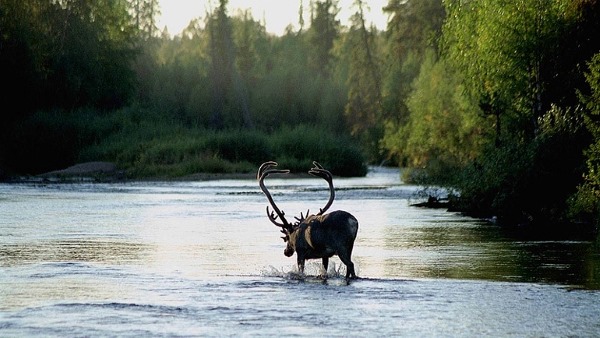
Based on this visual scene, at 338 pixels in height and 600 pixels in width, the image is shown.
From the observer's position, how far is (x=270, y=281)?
18406mm

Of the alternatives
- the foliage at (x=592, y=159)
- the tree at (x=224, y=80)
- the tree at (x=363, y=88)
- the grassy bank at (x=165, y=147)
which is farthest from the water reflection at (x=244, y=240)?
the tree at (x=363, y=88)

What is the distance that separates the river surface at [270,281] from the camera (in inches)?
566

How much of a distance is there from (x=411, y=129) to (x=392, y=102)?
64.5ft

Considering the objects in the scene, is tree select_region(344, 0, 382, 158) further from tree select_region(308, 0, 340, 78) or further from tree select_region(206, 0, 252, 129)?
tree select_region(308, 0, 340, 78)

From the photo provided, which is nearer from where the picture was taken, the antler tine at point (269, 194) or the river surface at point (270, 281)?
the river surface at point (270, 281)

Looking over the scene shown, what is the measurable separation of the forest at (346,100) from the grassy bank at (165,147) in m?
0.11

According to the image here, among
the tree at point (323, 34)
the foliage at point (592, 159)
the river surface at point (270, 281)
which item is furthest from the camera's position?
the tree at point (323, 34)

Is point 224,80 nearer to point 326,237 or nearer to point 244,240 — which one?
point 244,240

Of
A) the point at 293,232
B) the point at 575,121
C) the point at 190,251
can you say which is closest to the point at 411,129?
the point at 575,121

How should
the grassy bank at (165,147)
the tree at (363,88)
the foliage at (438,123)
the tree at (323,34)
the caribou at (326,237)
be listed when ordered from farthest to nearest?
the tree at (323,34) < the tree at (363,88) < the grassy bank at (165,147) < the foliage at (438,123) < the caribou at (326,237)

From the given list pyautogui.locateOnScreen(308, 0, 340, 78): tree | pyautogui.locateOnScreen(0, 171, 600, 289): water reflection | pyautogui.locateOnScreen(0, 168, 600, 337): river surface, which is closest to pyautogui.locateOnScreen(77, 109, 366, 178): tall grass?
pyautogui.locateOnScreen(0, 171, 600, 289): water reflection

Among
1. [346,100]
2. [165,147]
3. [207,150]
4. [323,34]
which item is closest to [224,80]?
[346,100]

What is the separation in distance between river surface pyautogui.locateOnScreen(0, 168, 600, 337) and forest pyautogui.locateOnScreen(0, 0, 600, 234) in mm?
2876

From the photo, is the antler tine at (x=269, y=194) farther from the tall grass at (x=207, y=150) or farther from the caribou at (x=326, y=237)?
the tall grass at (x=207, y=150)
